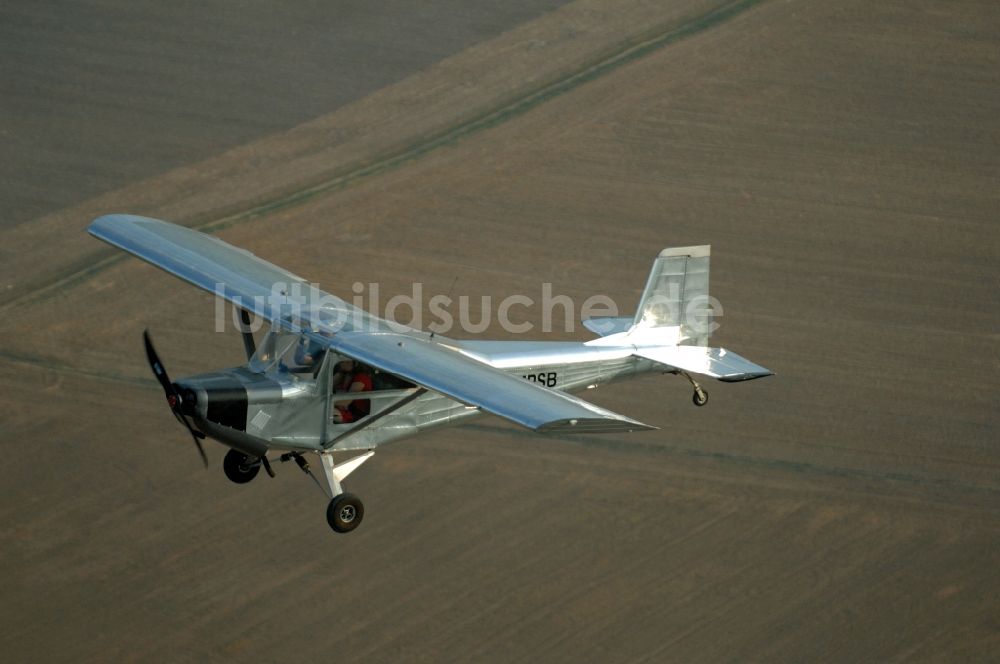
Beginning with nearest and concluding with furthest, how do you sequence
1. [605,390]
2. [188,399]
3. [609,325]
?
1. [188,399]
2. [609,325]
3. [605,390]

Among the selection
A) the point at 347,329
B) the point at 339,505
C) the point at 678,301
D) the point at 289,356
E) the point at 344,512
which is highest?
the point at 347,329

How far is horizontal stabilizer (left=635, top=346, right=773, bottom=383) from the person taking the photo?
26.9 metres

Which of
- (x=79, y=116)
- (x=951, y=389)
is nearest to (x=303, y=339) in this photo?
(x=951, y=389)

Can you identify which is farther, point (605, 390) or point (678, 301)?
point (605, 390)

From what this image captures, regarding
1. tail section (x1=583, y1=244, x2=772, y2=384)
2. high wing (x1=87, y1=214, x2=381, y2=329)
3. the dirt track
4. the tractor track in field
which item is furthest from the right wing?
the tractor track in field

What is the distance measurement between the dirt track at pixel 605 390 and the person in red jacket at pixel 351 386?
12.7 feet

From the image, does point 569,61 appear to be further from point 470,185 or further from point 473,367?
point 473,367

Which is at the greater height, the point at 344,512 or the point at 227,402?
the point at 227,402

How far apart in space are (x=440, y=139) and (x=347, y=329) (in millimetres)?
16142

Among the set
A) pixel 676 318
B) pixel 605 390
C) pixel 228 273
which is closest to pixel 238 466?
pixel 228 273

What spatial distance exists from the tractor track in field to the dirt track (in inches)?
3.7

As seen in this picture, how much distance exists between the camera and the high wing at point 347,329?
22.0 m

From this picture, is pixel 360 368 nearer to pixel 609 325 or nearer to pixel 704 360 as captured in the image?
pixel 609 325

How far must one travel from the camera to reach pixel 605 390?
32.4 meters
